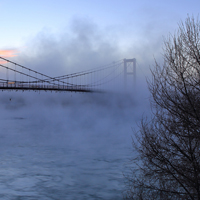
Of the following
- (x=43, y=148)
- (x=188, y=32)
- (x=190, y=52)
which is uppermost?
(x=188, y=32)

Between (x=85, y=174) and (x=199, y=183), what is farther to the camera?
(x=85, y=174)

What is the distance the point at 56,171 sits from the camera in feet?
112

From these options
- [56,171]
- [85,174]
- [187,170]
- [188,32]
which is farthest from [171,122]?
[56,171]

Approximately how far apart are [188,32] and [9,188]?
22.1 metres

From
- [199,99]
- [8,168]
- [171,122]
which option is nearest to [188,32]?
[199,99]

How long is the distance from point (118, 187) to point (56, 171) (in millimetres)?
11372

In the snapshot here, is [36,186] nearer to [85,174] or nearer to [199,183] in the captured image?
[85,174]

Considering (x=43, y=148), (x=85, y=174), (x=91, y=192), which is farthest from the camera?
(x=43, y=148)

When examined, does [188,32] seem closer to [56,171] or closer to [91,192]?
[91,192]

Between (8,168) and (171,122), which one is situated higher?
(171,122)

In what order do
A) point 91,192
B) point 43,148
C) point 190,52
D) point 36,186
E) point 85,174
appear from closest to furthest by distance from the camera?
point 190,52 < point 91,192 < point 36,186 < point 85,174 < point 43,148

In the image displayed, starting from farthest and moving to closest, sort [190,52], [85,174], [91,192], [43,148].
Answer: [43,148]
[85,174]
[91,192]
[190,52]

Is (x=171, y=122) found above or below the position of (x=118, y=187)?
above

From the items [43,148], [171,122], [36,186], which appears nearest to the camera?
[171,122]
